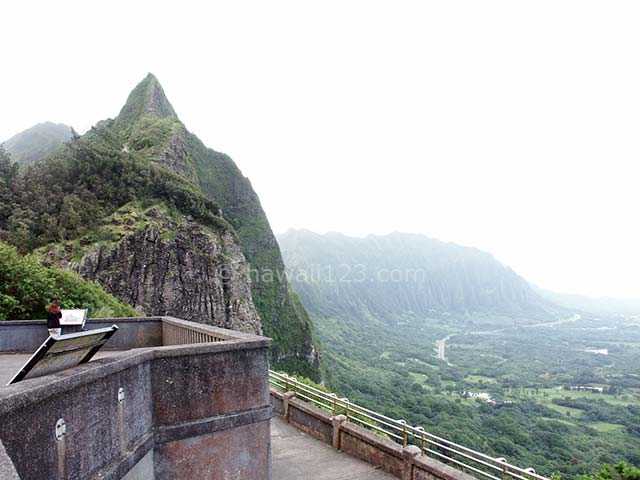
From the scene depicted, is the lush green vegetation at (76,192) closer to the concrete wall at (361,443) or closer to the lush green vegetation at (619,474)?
the concrete wall at (361,443)

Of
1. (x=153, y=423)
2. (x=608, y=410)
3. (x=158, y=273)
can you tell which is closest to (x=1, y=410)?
(x=153, y=423)

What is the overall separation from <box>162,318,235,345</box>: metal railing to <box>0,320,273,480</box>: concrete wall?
Answer: 623mm

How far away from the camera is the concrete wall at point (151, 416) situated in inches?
135

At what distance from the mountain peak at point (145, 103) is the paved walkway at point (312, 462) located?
303 ft

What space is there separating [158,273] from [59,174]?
1508 cm

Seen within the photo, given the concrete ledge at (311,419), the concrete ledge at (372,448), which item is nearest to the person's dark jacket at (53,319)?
the concrete ledge at (311,419)

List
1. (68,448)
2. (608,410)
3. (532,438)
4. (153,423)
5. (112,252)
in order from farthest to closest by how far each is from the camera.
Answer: (608,410), (532,438), (112,252), (153,423), (68,448)

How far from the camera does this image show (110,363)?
15.2 ft

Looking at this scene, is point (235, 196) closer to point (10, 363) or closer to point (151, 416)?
point (10, 363)

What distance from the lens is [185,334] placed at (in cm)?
864

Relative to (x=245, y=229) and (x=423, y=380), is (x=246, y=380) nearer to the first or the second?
(x=245, y=229)

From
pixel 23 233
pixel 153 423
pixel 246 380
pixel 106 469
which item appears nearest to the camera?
pixel 106 469

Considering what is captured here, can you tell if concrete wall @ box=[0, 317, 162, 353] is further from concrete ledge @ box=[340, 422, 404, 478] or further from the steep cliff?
the steep cliff

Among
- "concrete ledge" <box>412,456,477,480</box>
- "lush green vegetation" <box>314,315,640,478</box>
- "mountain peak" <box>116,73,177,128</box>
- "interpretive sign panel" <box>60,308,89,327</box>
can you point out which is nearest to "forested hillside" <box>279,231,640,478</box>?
"lush green vegetation" <box>314,315,640,478</box>
